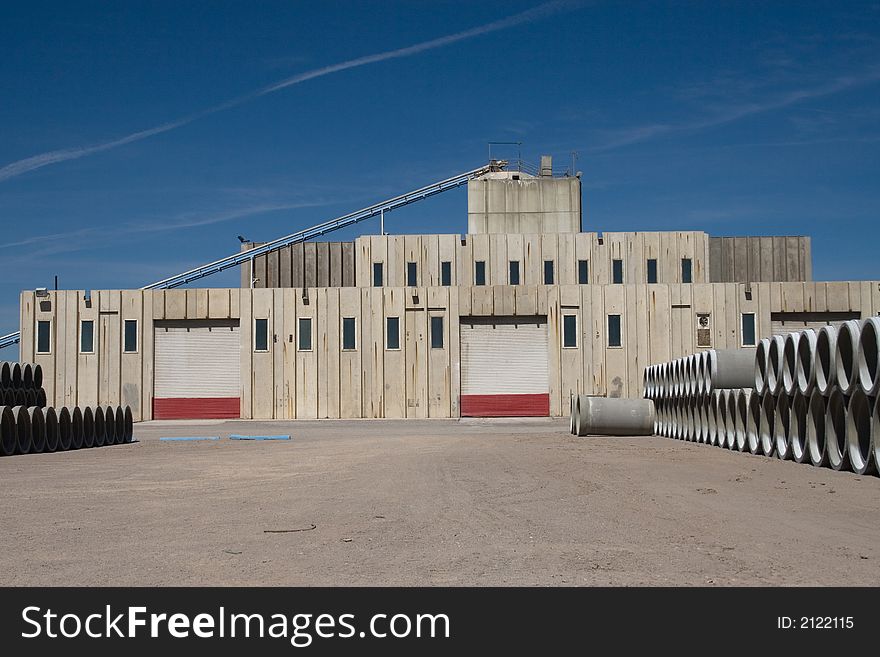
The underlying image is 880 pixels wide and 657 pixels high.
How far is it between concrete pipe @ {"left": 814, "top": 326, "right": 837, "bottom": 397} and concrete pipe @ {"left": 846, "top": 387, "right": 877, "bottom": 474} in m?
0.74

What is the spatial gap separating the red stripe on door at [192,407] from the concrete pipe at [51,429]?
17.7 m

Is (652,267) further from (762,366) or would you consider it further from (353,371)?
(762,366)

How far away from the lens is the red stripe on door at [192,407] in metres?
39.5

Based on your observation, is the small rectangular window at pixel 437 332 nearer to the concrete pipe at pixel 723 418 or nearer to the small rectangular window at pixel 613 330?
the small rectangular window at pixel 613 330

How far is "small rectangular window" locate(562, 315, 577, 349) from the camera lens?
39.2 metres

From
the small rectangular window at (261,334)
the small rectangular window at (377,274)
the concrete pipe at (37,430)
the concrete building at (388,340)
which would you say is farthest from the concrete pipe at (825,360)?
the small rectangular window at (377,274)

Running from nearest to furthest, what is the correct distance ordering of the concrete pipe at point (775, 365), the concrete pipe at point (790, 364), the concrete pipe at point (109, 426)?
the concrete pipe at point (790, 364) → the concrete pipe at point (775, 365) → the concrete pipe at point (109, 426)

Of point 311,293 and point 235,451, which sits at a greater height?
point 311,293

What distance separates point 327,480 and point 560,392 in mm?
25849

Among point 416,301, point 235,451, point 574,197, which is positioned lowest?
point 235,451
